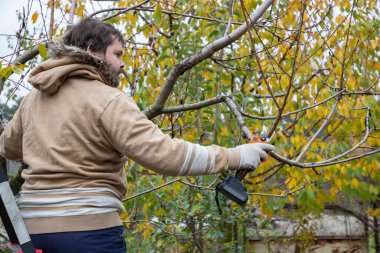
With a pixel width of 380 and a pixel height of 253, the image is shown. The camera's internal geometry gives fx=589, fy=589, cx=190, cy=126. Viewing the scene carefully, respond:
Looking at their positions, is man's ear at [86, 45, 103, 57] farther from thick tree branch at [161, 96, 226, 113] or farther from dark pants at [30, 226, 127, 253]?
thick tree branch at [161, 96, 226, 113]

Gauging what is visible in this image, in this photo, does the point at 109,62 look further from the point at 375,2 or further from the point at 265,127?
the point at 375,2

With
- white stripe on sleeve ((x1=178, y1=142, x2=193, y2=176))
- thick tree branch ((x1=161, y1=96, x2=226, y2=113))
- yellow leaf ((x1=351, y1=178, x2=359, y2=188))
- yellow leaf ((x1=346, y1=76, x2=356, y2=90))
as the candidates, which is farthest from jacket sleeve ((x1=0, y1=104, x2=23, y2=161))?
yellow leaf ((x1=351, y1=178, x2=359, y2=188))

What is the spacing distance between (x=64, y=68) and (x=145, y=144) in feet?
1.34

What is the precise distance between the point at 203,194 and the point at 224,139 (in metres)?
0.51

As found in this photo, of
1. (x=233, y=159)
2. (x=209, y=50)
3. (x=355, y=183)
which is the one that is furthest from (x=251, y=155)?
(x=355, y=183)

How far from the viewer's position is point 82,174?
203 centimetres

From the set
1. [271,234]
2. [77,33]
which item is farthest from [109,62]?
[271,234]

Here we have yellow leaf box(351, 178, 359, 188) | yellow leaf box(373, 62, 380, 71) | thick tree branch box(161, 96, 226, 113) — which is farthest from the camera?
yellow leaf box(351, 178, 359, 188)

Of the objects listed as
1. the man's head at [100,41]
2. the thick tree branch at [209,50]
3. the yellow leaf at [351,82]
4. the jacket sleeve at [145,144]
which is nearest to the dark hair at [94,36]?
the man's head at [100,41]

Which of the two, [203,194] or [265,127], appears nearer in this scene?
[203,194]

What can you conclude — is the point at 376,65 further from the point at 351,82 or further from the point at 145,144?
the point at 145,144

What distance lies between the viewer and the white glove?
218 cm

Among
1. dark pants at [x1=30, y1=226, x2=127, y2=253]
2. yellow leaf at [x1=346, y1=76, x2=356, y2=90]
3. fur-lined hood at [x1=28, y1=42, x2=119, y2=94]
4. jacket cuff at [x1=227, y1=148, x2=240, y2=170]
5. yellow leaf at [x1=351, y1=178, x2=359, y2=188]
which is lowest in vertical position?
dark pants at [x1=30, y1=226, x2=127, y2=253]

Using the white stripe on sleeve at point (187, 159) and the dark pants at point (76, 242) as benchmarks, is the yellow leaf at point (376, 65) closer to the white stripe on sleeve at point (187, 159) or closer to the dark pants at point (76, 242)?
the white stripe on sleeve at point (187, 159)
